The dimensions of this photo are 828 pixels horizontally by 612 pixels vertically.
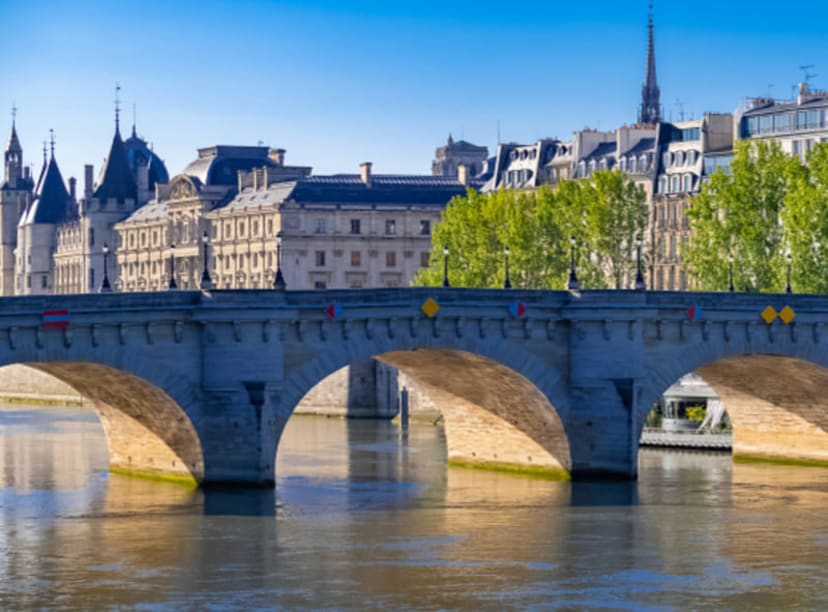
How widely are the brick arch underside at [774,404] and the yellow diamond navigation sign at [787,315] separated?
2553 mm

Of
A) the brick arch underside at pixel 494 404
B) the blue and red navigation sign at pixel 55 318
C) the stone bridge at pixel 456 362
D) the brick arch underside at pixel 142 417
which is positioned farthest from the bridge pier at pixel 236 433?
the blue and red navigation sign at pixel 55 318

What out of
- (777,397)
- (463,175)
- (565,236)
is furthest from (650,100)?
(777,397)

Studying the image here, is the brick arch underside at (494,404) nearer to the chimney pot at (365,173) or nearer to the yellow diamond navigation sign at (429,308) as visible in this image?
the yellow diamond navigation sign at (429,308)

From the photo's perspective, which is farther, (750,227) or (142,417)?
(750,227)

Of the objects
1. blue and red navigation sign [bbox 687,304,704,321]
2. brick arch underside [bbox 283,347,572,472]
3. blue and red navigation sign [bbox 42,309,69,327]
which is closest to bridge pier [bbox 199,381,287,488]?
brick arch underside [bbox 283,347,572,472]

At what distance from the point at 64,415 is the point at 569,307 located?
47351 millimetres

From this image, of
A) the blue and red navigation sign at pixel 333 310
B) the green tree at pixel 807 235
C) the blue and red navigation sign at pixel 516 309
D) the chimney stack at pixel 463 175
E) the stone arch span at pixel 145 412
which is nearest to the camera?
the stone arch span at pixel 145 412

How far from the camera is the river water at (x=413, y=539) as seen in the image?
175 feet

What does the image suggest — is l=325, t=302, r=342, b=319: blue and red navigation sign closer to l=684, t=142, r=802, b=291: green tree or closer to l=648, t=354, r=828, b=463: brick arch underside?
l=648, t=354, r=828, b=463: brick arch underside

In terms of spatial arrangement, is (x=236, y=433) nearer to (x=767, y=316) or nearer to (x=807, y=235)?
(x=767, y=316)

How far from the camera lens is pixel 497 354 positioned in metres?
74.4

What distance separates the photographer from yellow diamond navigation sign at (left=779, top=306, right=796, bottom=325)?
8006 centimetres

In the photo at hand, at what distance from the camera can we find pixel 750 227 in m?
102

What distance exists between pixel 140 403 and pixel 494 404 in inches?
554
